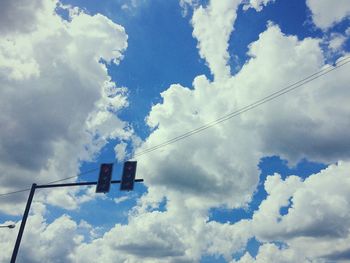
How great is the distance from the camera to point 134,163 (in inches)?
675

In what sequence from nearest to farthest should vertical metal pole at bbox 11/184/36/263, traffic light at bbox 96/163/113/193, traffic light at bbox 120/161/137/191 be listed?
traffic light at bbox 120/161/137/191, traffic light at bbox 96/163/113/193, vertical metal pole at bbox 11/184/36/263

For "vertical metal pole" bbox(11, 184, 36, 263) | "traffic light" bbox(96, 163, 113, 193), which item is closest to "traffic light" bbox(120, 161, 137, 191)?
"traffic light" bbox(96, 163, 113, 193)

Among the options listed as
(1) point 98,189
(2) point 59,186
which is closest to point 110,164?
(1) point 98,189

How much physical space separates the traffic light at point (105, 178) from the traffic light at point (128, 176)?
38.5 inches

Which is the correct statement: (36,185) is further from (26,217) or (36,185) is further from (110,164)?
(110,164)

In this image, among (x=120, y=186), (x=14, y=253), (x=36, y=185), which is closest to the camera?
(x=120, y=186)

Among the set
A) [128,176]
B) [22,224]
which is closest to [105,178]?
[128,176]

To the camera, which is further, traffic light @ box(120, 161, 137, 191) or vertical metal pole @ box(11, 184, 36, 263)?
vertical metal pole @ box(11, 184, 36, 263)

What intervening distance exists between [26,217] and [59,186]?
2653mm

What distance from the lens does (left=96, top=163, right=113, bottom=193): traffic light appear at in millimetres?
17672

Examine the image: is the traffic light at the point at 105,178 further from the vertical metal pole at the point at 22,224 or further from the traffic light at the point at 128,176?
the vertical metal pole at the point at 22,224

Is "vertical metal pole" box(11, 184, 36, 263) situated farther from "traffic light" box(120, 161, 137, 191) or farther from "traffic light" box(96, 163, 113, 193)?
"traffic light" box(120, 161, 137, 191)

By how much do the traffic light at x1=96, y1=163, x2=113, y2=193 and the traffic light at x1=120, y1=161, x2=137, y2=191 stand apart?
3.21ft

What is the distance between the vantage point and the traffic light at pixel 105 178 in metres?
17.7
